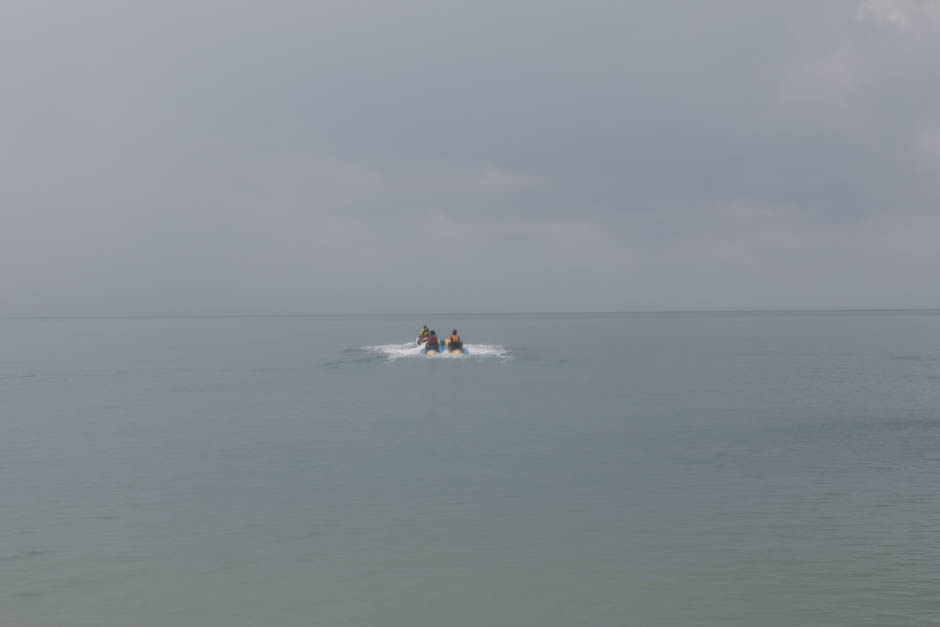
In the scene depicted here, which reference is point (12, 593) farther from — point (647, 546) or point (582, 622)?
point (647, 546)

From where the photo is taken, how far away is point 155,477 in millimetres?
23422

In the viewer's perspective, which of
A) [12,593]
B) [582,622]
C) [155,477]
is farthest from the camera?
[155,477]

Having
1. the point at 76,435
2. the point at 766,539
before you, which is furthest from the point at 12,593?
the point at 76,435

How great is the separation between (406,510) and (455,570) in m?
4.51

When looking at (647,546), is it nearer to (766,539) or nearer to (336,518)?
(766,539)

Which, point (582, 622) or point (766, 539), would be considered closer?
point (582, 622)

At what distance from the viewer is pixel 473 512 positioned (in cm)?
1884

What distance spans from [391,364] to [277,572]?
53.6 meters

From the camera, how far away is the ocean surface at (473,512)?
13.1m

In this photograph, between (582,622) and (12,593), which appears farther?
(12,593)

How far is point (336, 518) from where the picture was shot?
18.4m

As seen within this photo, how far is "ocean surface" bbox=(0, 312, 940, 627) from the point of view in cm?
1315

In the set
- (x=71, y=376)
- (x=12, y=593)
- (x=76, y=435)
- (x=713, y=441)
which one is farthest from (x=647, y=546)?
(x=71, y=376)

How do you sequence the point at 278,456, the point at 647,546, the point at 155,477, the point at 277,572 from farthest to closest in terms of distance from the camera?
the point at 278,456, the point at 155,477, the point at 647,546, the point at 277,572
